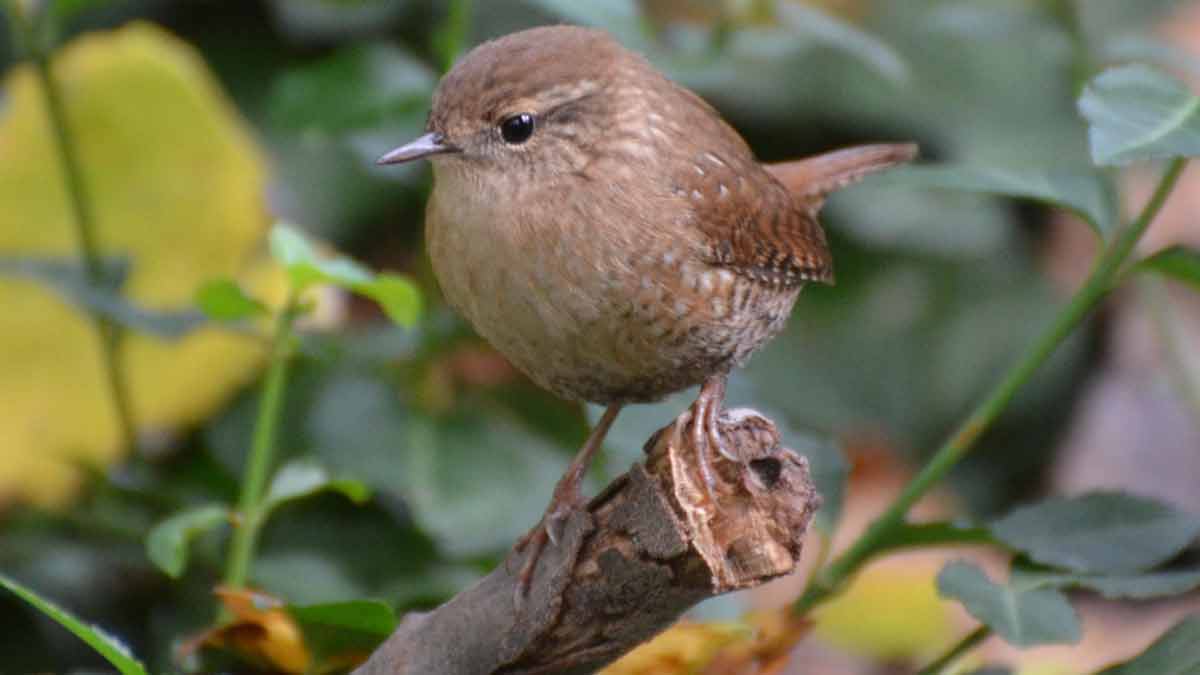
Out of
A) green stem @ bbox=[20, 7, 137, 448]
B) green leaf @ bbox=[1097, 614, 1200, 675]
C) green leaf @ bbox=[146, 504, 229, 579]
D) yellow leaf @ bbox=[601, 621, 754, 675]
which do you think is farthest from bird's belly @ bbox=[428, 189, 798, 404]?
green stem @ bbox=[20, 7, 137, 448]

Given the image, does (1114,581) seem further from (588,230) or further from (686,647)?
(588,230)

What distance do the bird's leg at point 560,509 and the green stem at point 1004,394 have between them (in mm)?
380

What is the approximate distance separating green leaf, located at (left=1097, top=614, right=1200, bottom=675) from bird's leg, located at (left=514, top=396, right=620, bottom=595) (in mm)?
747

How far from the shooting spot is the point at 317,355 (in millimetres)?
3188

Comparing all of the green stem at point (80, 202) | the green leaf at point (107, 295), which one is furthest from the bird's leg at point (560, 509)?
the green stem at point (80, 202)

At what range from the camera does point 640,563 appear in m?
1.96

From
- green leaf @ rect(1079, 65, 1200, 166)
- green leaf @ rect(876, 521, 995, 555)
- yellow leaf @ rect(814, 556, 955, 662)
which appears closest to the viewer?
green leaf @ rect(1079, 65, 1200, 166)

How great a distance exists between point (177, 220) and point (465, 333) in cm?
94

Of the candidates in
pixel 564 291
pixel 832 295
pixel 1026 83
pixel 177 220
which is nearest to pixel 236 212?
pixel 177 220

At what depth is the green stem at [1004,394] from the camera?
2398 mm

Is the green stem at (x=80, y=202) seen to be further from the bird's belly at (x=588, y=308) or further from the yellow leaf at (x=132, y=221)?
the bird's belly at (x=588, y=308)

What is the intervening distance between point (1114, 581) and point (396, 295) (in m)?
1.06

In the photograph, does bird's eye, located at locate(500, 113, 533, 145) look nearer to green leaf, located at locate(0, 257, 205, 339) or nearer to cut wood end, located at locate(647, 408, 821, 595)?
cut wood end, located at locate(647, 408, 821, 595)

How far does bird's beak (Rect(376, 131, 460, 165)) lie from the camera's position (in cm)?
232
